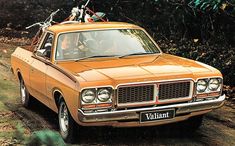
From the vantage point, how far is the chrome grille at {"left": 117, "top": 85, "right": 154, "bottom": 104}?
5.58m

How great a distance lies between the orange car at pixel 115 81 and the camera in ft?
18.1

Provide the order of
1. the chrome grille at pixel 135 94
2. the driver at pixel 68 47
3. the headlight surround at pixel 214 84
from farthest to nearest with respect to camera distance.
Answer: the driver at pixel 68 47
the headlight surround at pixel 214 84
the chrome grille at pixel 135 94

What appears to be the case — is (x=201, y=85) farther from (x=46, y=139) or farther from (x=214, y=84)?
(x=46, y=139)

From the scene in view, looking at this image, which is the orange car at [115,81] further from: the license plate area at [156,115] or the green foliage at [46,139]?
the green foliage at [46,139]

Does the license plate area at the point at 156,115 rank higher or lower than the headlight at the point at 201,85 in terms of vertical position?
lower

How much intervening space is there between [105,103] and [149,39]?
2288 mm

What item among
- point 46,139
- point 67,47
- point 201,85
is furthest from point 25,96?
point 46,139

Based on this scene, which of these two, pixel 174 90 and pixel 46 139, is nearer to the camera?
pixel 46 139

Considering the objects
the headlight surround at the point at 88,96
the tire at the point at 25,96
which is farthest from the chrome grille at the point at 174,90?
the tire at the point at 25,96

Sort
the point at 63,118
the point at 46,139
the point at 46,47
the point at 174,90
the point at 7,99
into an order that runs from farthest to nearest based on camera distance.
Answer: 1. the point at 46,47
2. the point at 63,118
3. the point at 174,90
4. the point at 7,99
5. the point at 46,139

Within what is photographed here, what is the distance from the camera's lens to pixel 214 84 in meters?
6.12

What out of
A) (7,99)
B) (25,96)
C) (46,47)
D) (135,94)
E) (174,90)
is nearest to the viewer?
(7,99)

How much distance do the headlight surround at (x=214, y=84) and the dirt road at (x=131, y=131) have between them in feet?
2.49

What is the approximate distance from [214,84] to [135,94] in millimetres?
1177
